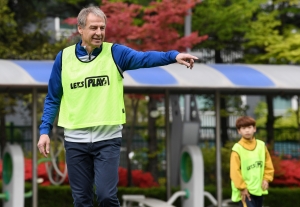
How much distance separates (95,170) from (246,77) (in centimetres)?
831

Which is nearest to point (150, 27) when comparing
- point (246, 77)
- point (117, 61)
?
point (246, 77)

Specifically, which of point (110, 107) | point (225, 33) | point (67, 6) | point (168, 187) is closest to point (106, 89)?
point (110, 107)


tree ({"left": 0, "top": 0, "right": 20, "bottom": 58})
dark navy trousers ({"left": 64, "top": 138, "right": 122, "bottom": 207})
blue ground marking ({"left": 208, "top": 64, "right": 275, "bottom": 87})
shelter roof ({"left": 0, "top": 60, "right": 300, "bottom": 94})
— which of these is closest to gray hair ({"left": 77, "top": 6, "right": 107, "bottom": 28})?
dark navy trousers ({"left": 64, "top": 138, "right": 122, "bottom": 207})

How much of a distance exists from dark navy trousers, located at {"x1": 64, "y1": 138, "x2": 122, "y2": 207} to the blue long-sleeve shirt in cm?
32

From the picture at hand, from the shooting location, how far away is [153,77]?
13.6 meters

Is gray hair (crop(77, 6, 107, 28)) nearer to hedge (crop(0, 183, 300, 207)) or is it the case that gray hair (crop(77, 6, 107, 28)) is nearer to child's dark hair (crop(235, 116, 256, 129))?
child's dark hair (crop(235, 116, 256, 129))

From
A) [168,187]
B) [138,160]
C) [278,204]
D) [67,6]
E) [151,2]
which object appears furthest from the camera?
[138,160]

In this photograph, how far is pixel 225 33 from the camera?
65.1ft

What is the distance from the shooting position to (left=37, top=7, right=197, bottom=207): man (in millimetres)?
6250

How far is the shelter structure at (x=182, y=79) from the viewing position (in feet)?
42.5

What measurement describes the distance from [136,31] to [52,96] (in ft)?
35.6

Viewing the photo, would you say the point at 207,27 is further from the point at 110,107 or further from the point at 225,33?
the point at 110,107

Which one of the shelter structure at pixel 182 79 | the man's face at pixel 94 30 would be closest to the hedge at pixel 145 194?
the shelter structure at pixel 182 79

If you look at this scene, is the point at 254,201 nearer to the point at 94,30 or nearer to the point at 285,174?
the point at 94,30
